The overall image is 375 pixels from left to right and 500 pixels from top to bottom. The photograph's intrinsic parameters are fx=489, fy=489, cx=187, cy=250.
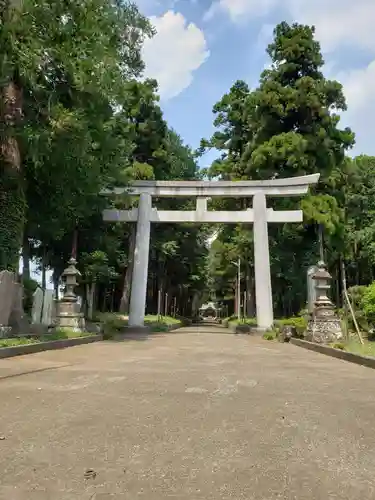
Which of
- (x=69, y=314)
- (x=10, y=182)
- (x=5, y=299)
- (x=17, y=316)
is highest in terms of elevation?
(x=10, y=182)

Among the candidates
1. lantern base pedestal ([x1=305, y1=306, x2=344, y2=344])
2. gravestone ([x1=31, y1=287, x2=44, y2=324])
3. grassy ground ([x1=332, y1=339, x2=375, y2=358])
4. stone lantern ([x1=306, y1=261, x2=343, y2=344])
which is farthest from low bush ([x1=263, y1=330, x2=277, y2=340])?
gravestone ([x1=31, y1=287, x2=44, y2=324])

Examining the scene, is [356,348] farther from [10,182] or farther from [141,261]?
[141,261]

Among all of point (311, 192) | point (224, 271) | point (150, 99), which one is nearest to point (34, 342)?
point (311, 192)

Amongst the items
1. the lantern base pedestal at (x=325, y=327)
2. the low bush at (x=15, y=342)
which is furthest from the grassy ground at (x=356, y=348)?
the low bush at (x=15, y=342)

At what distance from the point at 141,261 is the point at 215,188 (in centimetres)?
497

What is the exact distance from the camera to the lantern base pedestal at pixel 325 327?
14188 millimetres

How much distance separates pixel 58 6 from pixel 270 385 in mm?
11331

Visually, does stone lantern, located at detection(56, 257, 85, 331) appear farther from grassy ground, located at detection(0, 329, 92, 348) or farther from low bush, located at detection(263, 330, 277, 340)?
low bush, located at detection(263, 330, 277, 340)

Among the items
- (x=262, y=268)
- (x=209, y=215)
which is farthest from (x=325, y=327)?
(x=209, y=215)

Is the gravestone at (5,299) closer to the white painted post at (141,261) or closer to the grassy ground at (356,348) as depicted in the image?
the grassy ground at (356,348)

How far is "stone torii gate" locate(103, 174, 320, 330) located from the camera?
22766 millimetres

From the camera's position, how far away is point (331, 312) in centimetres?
1477

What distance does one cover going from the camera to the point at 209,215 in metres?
23.4

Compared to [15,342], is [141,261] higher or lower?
higher
